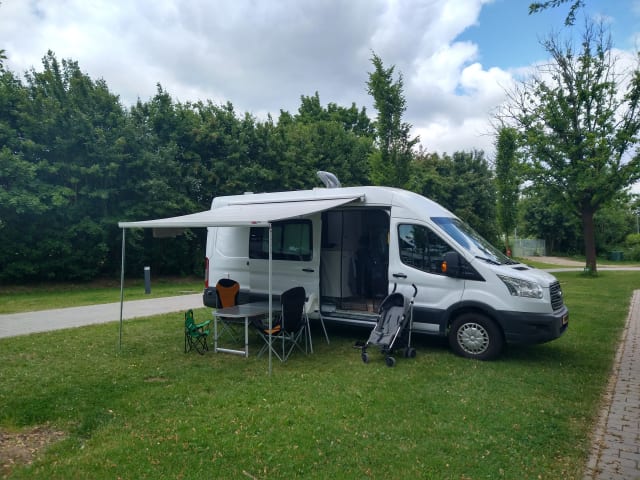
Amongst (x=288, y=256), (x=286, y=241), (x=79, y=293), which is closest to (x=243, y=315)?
(x=288, y=256)

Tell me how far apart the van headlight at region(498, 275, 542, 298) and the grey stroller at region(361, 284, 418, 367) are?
124 cm

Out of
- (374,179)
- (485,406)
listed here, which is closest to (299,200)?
(485,406)

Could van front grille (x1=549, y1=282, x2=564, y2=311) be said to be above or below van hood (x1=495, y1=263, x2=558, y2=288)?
below

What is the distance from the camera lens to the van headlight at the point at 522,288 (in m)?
6.17

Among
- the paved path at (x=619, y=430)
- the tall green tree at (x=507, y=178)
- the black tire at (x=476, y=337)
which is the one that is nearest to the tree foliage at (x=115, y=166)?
the tall green tree at (x=507, y=178)

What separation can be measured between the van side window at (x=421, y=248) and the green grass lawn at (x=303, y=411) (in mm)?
1300

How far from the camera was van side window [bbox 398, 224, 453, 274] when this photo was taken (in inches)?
266

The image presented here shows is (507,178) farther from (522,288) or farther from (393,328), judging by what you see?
(393,328)

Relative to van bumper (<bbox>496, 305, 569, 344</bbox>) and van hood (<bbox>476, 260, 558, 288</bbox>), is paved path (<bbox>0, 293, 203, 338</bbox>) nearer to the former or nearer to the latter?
van hood (<bbox>476, 260, 558, 288</bbox>)

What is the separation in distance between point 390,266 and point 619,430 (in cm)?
349

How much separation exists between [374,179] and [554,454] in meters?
11.2

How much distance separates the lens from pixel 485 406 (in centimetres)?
479

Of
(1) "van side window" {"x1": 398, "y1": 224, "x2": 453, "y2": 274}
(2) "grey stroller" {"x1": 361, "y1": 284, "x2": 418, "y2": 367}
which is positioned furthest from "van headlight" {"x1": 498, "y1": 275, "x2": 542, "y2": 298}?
(2) "grey stroller" {"x1": 361, "y1": 284, "x2": 418, "y2": 367}

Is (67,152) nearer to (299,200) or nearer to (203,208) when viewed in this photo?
(203,208)
